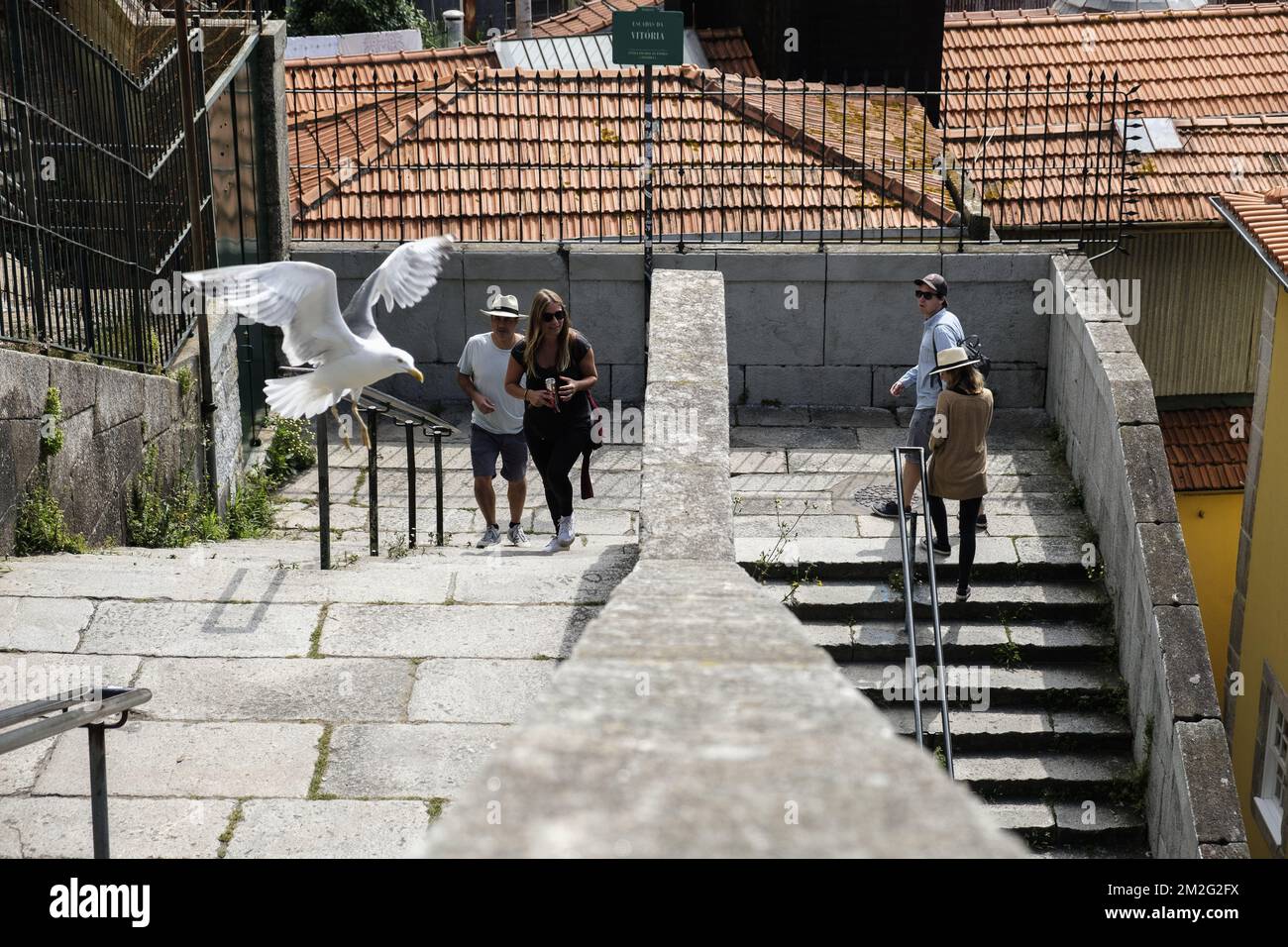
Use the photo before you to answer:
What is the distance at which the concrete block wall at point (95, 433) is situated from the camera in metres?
6.37

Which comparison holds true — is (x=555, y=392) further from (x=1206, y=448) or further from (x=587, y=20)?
(x=587, y=20)

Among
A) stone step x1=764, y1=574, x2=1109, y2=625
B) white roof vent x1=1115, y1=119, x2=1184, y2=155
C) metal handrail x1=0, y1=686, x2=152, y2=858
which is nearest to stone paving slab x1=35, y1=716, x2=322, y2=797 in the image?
metal handrail x1=0, y1=686, x2=152, y2=858

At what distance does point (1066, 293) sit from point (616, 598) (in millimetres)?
7620

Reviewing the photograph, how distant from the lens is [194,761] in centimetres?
493

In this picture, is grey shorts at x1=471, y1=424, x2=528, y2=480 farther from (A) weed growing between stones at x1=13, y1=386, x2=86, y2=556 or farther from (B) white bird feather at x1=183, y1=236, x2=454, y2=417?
(A) weed growing between stones at x1=13, y1=386, x2=86, y2=556

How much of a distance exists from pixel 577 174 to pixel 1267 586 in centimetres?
638

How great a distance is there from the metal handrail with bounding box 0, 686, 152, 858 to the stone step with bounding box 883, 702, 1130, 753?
4614 mm

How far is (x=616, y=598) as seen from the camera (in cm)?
326

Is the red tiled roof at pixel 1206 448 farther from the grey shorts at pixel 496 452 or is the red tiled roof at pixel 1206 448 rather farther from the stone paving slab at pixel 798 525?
the grey shorts at pixel 496 452

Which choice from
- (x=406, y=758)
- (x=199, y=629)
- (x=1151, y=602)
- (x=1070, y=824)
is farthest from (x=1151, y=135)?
(x=406, y=758)

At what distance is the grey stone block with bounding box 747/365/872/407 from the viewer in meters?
10.9
